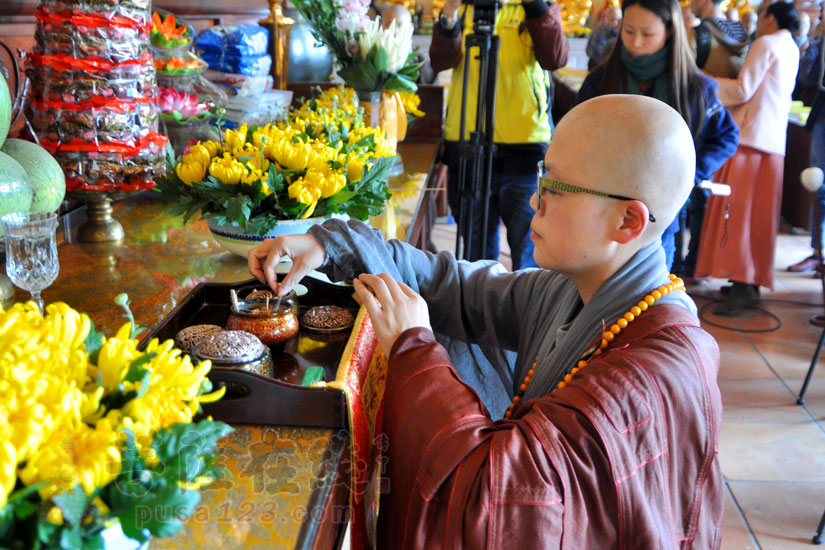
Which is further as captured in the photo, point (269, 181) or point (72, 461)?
point (269, 181)

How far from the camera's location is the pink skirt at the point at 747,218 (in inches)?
150

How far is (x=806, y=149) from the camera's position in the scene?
201 inches

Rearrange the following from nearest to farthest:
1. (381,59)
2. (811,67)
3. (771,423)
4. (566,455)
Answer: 1. (566,455)
2. (381,59)
3. (771,423)
4. (811,67)

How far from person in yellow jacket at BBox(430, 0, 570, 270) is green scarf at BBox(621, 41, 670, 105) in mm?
284

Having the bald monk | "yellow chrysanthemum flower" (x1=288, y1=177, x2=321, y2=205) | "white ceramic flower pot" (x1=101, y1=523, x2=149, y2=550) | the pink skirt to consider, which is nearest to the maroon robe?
the bald monk

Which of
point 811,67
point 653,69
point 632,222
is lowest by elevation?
point 632,222

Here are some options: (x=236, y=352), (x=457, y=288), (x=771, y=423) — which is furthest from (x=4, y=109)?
(x=771, y=423)

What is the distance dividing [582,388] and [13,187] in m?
0.95

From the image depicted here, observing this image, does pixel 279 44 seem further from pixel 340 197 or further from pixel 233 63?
pixel 340 197

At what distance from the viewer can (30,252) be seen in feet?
3.62

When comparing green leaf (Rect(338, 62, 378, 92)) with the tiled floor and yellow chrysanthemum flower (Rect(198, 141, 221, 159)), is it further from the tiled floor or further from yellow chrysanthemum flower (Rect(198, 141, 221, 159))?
the tiled floor

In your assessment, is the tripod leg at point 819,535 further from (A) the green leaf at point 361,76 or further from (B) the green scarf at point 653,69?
(A) the green leaf at point 361,76

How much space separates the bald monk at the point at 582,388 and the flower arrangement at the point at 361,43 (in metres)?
1.31

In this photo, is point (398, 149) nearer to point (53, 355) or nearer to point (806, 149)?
point (53, 355)
